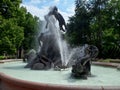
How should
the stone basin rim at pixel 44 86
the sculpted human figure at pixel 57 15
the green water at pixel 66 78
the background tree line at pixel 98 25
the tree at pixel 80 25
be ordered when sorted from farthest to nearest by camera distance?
the tree at pixel 80 25, the background tree line at pixel 98 25, the sculpted human figure at pixel 57 15, the green water at pixel 66 78, the stone basin rim at pixel 44 86

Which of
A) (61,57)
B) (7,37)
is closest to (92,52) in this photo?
(61,57)

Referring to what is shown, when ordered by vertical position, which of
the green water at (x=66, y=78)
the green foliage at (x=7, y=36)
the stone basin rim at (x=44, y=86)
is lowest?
the green water at (x=66, y=78)

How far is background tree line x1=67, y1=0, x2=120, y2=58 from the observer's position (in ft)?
143

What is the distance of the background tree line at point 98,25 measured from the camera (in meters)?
43.4

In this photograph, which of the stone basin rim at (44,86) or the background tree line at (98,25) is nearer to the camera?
the stone basin rim at (44,86)

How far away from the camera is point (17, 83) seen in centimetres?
678

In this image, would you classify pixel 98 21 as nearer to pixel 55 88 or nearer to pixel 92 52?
pixel 92 52

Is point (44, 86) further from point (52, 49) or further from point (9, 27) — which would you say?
point (9, 27)

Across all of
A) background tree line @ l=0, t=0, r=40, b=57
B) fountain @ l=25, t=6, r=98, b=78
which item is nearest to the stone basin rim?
fountain @ l=25, t=6, r=98, b=78

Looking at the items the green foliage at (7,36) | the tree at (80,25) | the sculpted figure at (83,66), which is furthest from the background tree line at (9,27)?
the sculpted figure at (83,66)

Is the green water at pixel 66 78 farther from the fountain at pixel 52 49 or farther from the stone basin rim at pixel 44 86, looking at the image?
the fountain at pixel 52 49

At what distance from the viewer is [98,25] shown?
4522 centimetres

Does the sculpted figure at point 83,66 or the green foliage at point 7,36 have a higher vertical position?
the green foliage at point 7,36

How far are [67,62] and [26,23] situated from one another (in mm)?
36136
